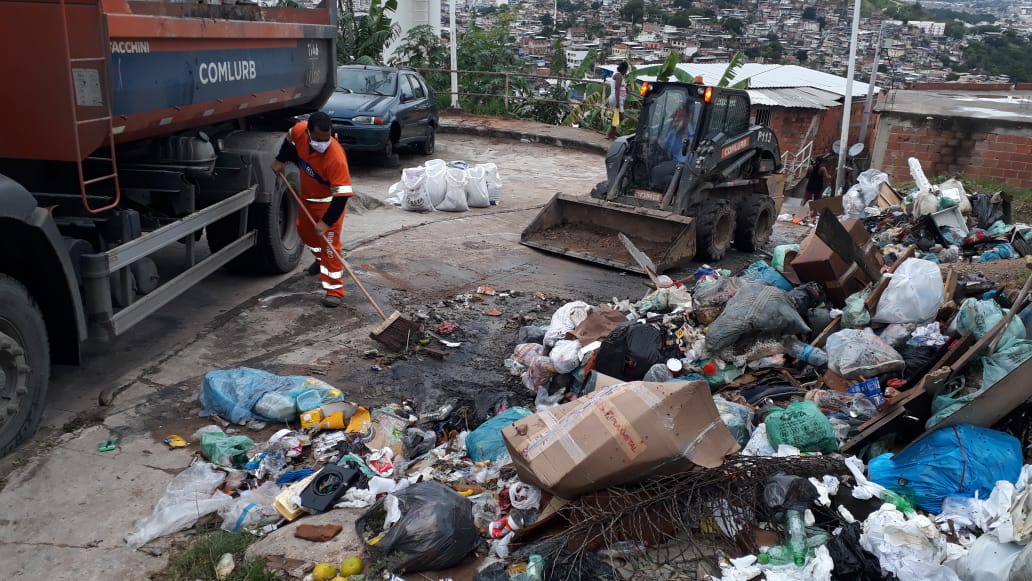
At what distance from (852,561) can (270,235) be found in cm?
553

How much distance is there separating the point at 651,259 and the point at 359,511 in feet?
17.8

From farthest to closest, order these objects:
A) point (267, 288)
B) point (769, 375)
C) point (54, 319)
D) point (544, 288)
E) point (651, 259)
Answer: point (651, 259)
point (544, 288)
point (267, 288)
point (769, 375)
point (54, 319)

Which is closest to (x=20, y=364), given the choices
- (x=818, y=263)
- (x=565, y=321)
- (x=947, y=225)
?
(x=565, y=321)

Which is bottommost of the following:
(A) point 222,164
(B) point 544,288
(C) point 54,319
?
(B) point 544,288

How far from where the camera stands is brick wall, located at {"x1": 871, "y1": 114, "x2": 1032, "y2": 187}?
11.8 m

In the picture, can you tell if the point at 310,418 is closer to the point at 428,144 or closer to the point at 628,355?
the point at 628,355

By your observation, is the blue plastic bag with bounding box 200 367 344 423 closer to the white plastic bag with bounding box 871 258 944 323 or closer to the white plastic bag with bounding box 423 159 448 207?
the white plastic bag with bounding box 871 258 944 323

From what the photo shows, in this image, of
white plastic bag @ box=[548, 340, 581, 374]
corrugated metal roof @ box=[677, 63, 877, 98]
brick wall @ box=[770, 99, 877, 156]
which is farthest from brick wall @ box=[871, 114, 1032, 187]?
white plastic bag @ box=[548, 340, 581, 374]

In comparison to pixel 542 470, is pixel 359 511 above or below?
below

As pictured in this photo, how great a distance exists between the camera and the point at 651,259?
28.6 feet

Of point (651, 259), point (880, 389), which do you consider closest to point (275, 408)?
point (880, 389)

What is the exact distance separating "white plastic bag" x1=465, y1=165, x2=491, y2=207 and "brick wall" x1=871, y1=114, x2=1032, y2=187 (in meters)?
6.37

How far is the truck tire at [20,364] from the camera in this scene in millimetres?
4129

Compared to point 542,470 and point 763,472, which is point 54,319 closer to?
point 542,470
